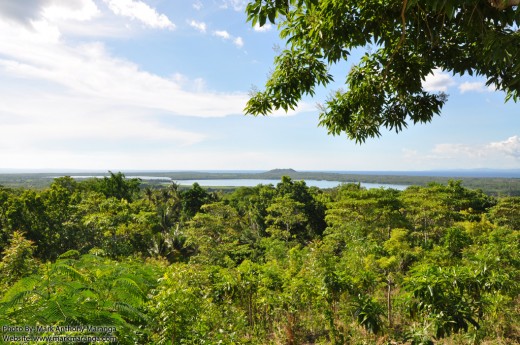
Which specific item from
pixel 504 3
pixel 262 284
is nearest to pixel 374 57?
pixel 504 3

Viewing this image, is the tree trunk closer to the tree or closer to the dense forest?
the tree

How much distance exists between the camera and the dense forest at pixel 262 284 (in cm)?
256

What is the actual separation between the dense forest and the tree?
2.30 meters

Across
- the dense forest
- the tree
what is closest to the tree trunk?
the tree

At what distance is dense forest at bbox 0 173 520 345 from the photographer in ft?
8.39

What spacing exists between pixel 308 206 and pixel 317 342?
23.1 meters

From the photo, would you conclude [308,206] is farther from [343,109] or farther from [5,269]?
[343,109]

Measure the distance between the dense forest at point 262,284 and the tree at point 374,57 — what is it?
230 cm

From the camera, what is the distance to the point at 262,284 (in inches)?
292

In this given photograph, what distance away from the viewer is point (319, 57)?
9.58 ft

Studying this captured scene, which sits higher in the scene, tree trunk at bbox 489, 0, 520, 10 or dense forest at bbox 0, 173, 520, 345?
tree trunk at bbox 489, 0, 520, 10

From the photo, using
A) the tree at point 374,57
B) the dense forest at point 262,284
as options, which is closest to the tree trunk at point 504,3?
the tree at point 374,57

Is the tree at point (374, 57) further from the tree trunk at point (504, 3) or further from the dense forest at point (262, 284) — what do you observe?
the dense forest at point (262, 284)

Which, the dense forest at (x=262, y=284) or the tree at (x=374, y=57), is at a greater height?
the tree at (x=374, y=57)
